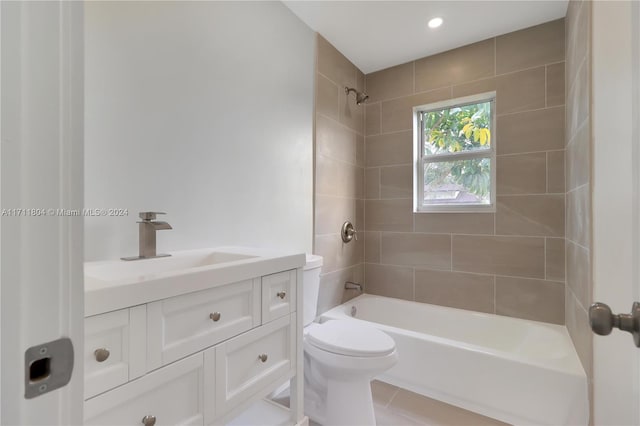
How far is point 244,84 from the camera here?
1.67 m

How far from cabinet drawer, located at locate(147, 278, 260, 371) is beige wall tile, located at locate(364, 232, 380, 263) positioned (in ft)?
6.03

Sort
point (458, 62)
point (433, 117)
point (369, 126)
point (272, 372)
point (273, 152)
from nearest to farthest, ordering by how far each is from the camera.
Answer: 1. point (272, 372)
2. point (273, 152)
3. point (458, 62)
4. point (433, 117)
5. point (369, 126)

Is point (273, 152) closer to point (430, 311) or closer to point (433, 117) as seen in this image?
point (433, 117)

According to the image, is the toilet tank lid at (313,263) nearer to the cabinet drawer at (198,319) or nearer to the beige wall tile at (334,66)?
the cabinet drawer at (198,319)

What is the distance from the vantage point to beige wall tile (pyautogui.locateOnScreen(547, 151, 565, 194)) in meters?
2.04

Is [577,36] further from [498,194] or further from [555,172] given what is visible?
[498,194]

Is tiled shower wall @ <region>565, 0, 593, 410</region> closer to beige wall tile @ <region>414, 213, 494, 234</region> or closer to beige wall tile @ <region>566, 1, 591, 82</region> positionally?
beige wall tile @ <region>566, 1, 591, 82</region>

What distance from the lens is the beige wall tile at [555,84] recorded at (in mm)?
2045

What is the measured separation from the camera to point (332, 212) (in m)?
2.40

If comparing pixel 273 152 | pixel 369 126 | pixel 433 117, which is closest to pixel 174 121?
pixel 273 152

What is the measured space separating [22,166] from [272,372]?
3.59ft
